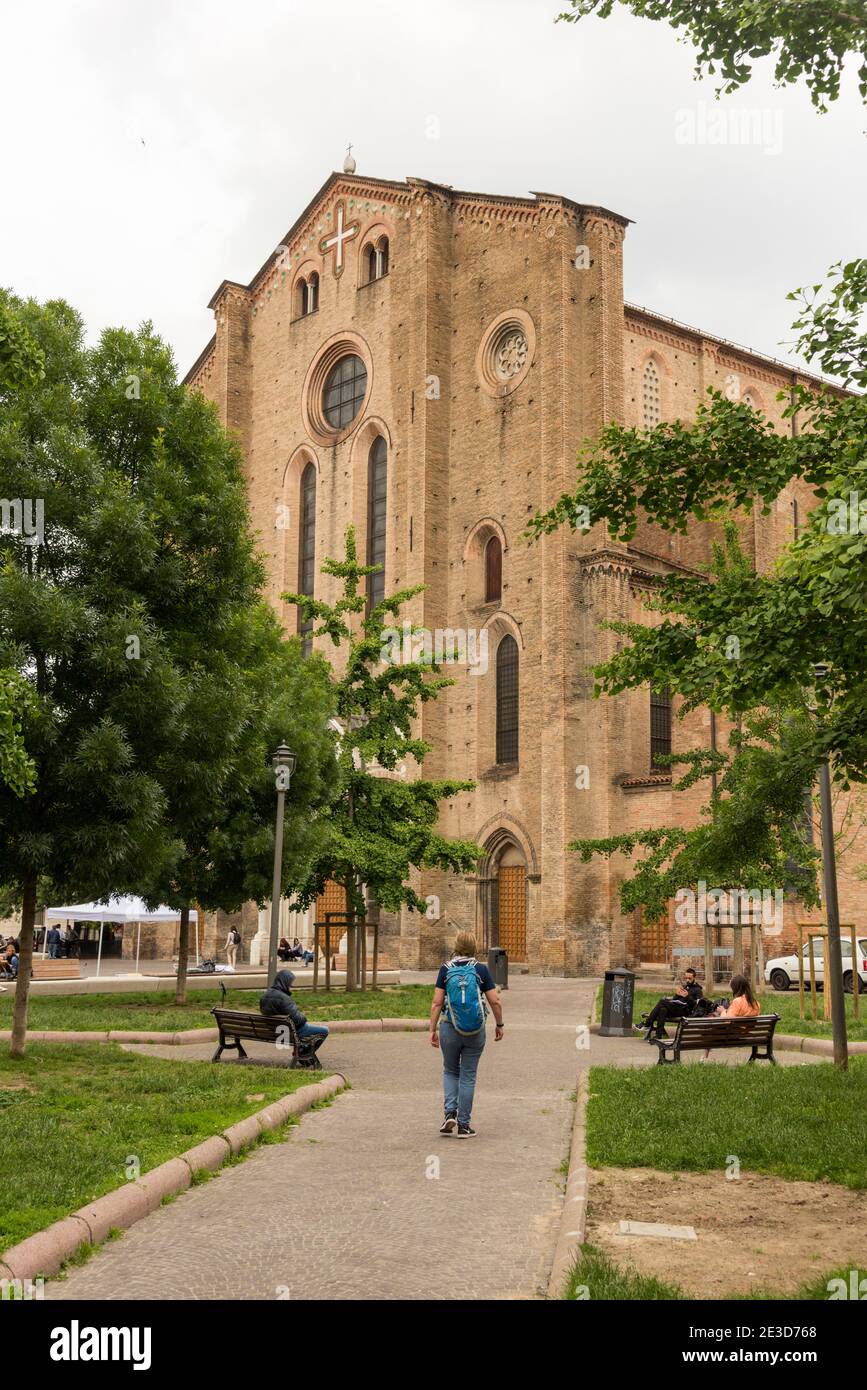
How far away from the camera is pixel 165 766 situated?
42.7 feet

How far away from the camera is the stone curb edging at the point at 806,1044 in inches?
592

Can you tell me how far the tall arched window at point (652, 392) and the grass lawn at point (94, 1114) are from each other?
29.7m

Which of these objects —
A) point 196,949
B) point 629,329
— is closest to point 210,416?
point 629,329

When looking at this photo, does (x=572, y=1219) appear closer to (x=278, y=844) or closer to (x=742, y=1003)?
(x=742, y=1003)

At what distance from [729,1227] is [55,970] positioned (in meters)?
26.2

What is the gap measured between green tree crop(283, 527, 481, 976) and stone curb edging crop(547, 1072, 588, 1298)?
15.4m

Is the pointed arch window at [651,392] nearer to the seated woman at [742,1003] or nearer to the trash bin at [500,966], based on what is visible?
the trash bin at [500,966]

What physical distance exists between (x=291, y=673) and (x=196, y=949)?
19869 mm

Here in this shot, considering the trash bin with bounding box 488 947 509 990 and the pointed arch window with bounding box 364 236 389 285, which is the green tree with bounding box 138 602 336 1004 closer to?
the trash bin with bounding box 488 947 509 990

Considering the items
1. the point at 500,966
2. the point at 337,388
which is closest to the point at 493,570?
the point at 337,388

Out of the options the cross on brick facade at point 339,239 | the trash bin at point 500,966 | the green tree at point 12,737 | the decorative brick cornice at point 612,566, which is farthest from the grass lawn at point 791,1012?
the cross on brick facade at point 339,239

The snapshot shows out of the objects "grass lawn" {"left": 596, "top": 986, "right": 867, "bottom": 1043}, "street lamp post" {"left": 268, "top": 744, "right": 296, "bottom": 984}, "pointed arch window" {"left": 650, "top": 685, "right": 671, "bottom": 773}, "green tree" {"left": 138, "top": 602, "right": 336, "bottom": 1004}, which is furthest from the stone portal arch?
"street lamp post" {"left": 268, "top": 744, "right": 296, "bottom": 984}

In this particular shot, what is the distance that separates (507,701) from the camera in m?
35.9

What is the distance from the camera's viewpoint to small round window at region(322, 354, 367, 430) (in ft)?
137
